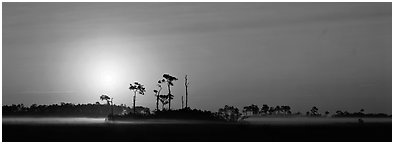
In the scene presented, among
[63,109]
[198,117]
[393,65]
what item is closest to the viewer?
[393,65]

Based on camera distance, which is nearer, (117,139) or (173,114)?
(117,139)

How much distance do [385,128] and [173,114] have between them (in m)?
24.4

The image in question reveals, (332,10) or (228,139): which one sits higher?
(332,10)

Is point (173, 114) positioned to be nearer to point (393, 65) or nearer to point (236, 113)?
point (236, 113)

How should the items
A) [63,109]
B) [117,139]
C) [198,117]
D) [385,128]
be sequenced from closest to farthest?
1. [117,139]
2. [385,128]
3. [198,117]
4. [63,109]

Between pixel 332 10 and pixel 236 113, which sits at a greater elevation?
pixel 332 10

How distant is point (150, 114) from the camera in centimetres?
5850

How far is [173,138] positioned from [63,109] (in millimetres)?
43318

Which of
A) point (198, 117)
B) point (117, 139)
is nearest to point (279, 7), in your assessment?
point (117, 139)

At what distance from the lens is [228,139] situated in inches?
1161

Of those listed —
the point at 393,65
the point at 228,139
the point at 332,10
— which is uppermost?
the point at 332,10

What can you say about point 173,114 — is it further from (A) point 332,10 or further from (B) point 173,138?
(A) point 332,10

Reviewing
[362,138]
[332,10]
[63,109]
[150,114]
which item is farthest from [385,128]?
[63,109]

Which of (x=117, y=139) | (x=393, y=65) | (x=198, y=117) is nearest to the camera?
(x=393, y=65)
